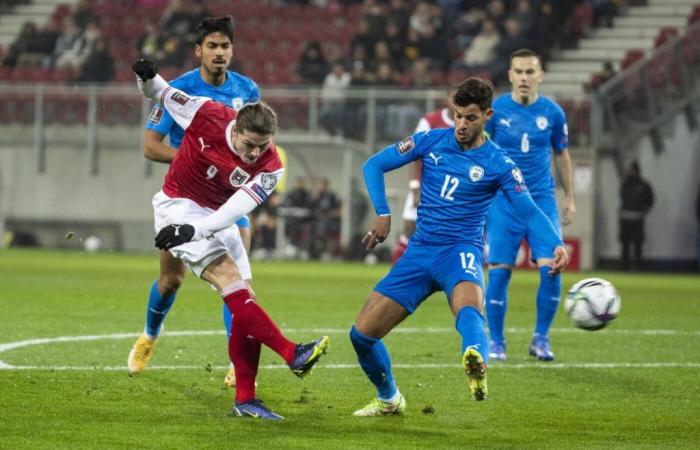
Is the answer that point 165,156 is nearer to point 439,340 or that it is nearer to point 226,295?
point 226,295

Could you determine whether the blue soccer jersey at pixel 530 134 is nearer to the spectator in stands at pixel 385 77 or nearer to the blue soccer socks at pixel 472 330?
the blue soccer socks at pixel 472 330

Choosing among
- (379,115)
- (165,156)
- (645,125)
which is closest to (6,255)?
(379,115)

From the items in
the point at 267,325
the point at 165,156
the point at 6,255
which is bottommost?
the point at 6,255

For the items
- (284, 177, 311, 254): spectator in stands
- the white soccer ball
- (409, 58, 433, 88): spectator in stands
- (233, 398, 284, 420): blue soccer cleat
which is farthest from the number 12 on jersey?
the white soccer ball

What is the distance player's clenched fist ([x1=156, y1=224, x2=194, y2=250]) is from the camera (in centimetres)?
750

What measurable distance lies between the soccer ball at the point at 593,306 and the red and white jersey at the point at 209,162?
2.36 m

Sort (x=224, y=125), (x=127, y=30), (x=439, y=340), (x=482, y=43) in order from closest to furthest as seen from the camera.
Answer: (x=224, y=125), (x=439, y=340), (x=482, y=43), (x=127, y=30)

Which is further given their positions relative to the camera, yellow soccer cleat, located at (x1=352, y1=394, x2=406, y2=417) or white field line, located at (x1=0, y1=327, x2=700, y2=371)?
white field line, located at (x1=0, y1=327, x2=700, y2=371)

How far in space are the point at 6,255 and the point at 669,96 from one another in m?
12.8

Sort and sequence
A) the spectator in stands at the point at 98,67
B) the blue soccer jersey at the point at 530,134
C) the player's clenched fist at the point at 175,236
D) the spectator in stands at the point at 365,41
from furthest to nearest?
the spectator in stands at the point at 98,67, the spectator in stands at the point at 365,41, the blue soccer jersey at the point at 530,134, the player's clenched fist at the point at 175,236

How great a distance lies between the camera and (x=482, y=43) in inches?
1032

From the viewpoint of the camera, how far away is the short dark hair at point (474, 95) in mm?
7656

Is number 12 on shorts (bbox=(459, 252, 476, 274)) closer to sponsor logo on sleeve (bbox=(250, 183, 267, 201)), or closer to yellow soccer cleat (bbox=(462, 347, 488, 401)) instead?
yellow soccer cleat (bbox=(462, 347, 488, 401))

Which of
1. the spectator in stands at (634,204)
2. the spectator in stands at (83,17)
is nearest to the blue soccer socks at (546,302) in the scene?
the spectator in stands at (634,204)
